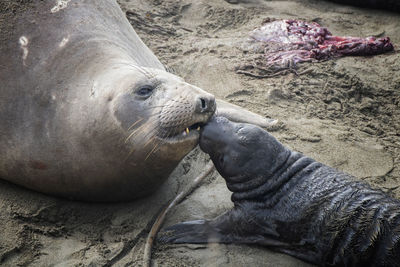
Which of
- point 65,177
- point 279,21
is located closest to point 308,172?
point 65,177

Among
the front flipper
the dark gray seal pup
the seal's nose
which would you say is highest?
the seal's nose

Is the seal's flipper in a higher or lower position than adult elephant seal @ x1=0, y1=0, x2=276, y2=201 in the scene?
lower

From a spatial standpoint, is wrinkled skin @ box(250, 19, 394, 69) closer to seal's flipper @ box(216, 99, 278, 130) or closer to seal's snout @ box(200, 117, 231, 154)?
seal's flipper @ box(216, 99, 278, 130)

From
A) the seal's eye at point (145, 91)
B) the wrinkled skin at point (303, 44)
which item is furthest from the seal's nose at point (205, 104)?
the wrinkled skin at point (303, 44)

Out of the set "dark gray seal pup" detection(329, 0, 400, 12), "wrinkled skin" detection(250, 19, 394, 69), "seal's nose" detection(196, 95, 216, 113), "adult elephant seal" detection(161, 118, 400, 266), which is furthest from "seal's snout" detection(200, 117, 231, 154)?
"dark gray seal pup" detection(329, 0, 400, 12)

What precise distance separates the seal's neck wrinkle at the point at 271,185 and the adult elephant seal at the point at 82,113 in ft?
1.63

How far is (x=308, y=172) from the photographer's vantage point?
3014 mm

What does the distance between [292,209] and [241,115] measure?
121cm

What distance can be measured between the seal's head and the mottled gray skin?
0.13 m

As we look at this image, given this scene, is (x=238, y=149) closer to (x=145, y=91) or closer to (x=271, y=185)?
(x=271, y=185)

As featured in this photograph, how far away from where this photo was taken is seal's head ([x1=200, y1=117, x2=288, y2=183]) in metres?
2.93

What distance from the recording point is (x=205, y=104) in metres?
2.80

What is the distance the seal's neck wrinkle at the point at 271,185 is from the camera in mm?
2914

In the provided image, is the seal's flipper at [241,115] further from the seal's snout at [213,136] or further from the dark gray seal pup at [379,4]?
the dark gray seal pup at [379,4]
